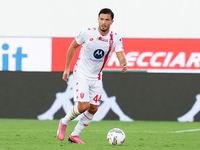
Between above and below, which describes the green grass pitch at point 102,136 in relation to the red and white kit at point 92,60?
below

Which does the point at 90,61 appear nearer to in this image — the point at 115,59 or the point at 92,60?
the point at 92,60

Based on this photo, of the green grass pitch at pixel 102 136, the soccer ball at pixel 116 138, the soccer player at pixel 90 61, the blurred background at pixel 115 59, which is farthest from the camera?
the blurred background at pixel 115 59

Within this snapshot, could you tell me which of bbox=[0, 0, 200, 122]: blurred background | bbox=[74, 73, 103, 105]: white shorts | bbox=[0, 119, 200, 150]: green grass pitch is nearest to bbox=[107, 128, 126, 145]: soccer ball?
bbox=[0, 119, 200, 150]: green grass pitch

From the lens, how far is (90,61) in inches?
283

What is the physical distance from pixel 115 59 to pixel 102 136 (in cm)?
416

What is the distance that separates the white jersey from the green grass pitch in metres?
1.02

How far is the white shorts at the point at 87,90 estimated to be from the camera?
7.12 m

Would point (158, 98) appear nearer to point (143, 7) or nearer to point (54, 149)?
point (143, 7)

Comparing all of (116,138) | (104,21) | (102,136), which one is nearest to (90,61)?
(104,21)

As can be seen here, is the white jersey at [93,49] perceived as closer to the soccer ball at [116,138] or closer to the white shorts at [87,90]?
the white shorts at [87,90]

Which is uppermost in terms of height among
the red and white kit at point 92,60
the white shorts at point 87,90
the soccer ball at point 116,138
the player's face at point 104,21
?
the player's face at point 104,21

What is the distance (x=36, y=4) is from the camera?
42.8 feet

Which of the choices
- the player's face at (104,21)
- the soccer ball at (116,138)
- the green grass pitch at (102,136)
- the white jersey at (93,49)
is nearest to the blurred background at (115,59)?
the green grass pitch at (102,136)

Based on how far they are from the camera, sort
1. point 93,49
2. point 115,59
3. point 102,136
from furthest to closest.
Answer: point 115,59 < point 102,136 < point 93,49
